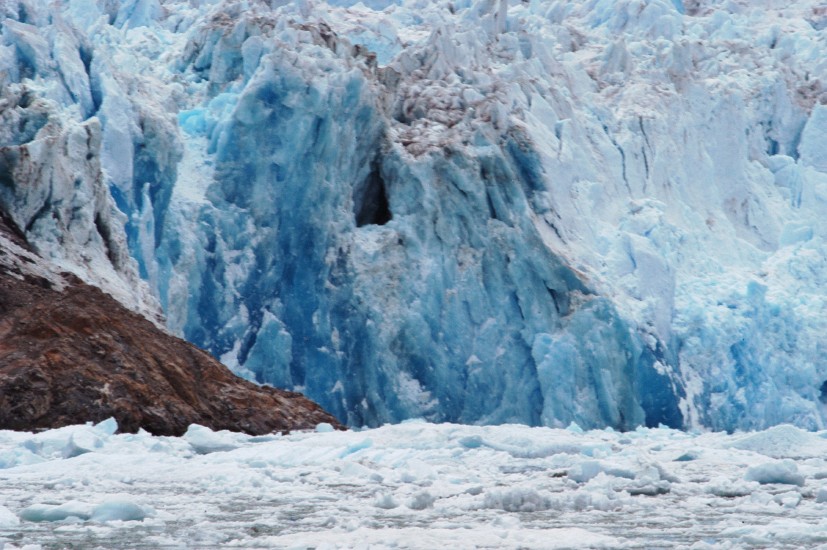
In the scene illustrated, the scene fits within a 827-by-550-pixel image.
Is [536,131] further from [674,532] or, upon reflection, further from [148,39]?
[674,532]

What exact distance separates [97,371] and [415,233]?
10.1 m

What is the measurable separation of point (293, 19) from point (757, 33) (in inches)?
648

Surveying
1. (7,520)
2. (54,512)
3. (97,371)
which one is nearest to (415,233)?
(97,371)

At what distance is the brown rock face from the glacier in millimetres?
2533

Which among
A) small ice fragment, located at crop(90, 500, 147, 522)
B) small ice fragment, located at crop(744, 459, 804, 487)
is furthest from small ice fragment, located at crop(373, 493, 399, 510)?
small ice fragment, located at crop(744, 459, 804, 487)

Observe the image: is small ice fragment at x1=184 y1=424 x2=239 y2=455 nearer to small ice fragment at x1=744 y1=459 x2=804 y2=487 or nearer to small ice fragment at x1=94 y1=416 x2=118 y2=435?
small ice fragment at x1=94 y1=416 x2=118 y2=435

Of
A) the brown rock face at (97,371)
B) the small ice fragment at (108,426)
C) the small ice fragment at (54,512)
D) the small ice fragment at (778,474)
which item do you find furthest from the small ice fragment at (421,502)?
the brown rock face at (97,371)

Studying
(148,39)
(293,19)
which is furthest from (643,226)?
(148,39)

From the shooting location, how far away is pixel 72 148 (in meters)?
18.6

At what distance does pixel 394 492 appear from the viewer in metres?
10.6

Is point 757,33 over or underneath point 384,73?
over

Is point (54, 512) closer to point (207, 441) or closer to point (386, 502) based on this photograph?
point (386, 502)

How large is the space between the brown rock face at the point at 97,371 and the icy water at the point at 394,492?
1.20 m

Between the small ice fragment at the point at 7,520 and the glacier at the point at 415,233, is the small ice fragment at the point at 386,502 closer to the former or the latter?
the small ice fragment at the point at 7,520
